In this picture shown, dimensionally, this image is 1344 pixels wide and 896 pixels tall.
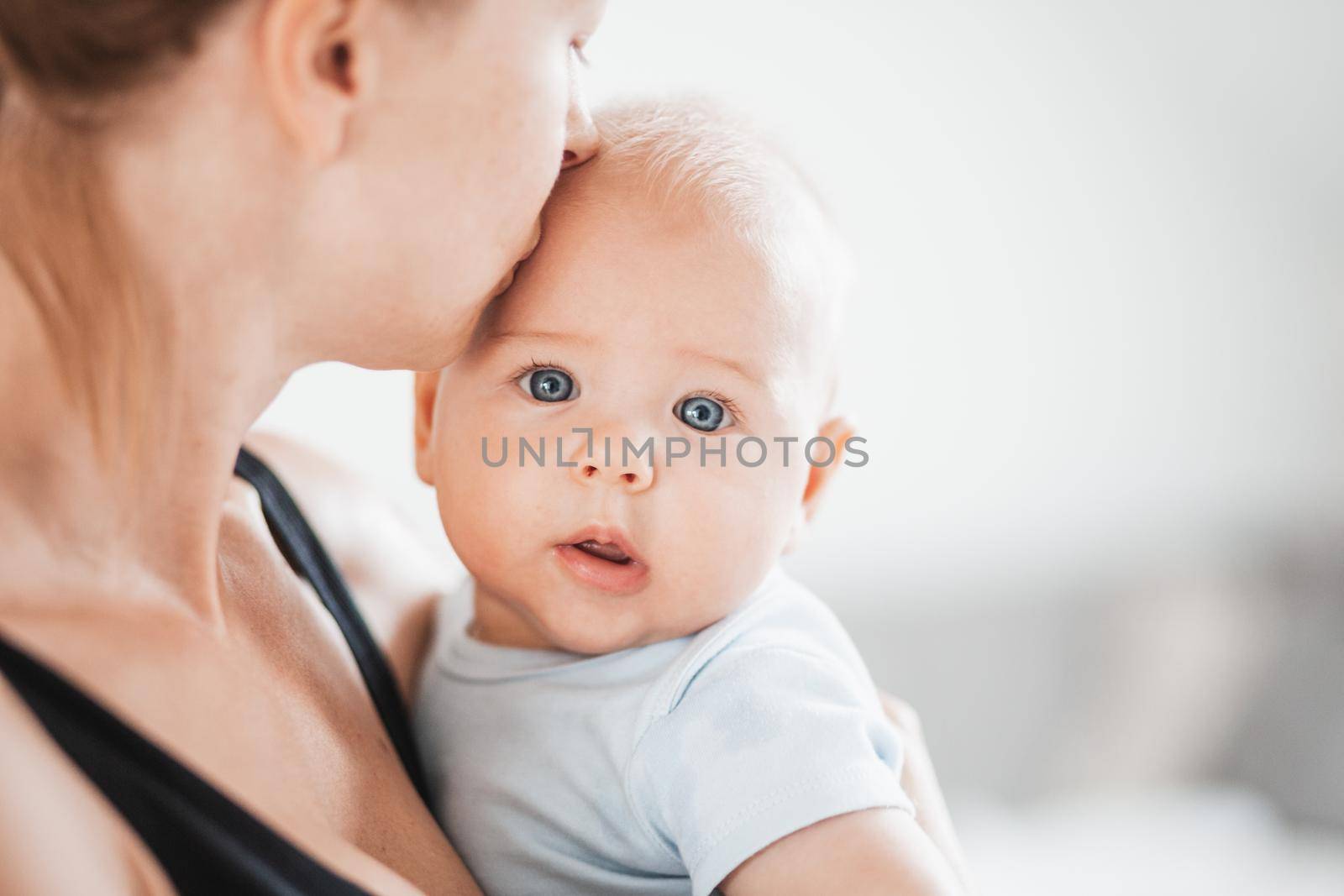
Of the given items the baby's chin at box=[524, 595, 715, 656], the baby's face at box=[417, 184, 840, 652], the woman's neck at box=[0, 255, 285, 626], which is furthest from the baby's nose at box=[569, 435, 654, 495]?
the woman's neck at box=[0, 255, 285, 626]

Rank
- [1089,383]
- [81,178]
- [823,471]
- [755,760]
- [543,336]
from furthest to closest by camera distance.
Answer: [1089,383] → [823,471] → [543,336] → [755,760] → [81,178]

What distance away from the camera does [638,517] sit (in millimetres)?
1033

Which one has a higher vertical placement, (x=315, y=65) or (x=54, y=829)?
(x=315, y=65)

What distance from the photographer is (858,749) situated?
3.16 feet

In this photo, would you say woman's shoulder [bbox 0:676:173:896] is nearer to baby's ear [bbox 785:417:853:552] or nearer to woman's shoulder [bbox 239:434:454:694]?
woman's shoulder [bbox 239:434:454:694]

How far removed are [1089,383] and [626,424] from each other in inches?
98.1

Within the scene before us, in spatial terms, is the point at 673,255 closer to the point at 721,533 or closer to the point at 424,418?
the point at 721,533

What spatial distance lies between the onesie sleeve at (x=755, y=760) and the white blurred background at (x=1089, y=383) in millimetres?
1875

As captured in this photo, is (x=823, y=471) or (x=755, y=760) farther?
(x=823, y=471)

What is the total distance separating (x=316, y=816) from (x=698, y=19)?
2187mm

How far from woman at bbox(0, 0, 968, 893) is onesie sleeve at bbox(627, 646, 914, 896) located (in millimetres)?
187

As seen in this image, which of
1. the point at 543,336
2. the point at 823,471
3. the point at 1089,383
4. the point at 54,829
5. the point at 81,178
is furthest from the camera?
the point at 1089,383

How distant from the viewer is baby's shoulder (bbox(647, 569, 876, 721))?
101 cm

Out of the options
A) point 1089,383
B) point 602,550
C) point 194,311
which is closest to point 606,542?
point 602,550
